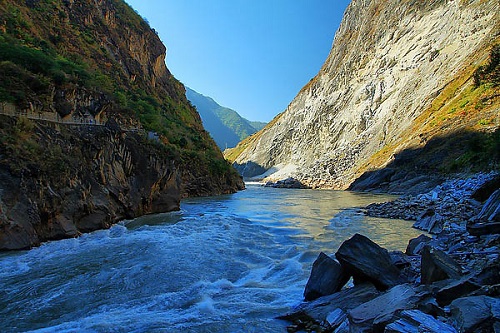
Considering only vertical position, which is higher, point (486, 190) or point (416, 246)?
point (486, 190)

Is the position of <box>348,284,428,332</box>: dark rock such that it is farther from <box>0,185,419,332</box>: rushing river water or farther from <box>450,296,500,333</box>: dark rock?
<box>0,185,419,332</box>: rushing river water

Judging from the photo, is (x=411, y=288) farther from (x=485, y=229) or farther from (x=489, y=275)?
(x=485, y=229)

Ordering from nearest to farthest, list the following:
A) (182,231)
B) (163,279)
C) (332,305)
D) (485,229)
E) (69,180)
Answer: (332,305)
(485,229)
(163,279)
(69,180)
(182,231)

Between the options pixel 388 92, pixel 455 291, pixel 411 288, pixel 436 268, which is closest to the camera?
pixel 455 291

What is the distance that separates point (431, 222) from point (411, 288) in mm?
10217

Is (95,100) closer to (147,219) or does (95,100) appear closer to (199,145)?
(147,219)

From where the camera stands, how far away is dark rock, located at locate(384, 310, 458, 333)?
3.53 m

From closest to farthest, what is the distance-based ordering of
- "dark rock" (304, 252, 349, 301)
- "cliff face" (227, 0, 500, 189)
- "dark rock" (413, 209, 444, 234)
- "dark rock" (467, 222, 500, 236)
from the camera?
"dark rock" (304, 252, 349, 301) → "dark rock" (467, 222, 500, 236) → "dark rock" (413, 209, 444, 234) → "cliff face" (227, 0, 500, 189)

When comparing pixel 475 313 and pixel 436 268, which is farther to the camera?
pixel 436 268

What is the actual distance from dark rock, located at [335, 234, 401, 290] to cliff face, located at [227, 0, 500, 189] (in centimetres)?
2905

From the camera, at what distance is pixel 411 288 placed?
4844 millimetres

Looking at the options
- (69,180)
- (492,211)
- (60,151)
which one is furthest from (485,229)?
(60,151)

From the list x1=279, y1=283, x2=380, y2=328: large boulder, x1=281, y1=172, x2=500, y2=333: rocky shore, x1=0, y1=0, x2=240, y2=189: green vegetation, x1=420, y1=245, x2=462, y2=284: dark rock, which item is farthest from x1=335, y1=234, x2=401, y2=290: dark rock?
x1=0, y1=0, x2=240, y2=189: green vegetation

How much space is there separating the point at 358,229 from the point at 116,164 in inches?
514
